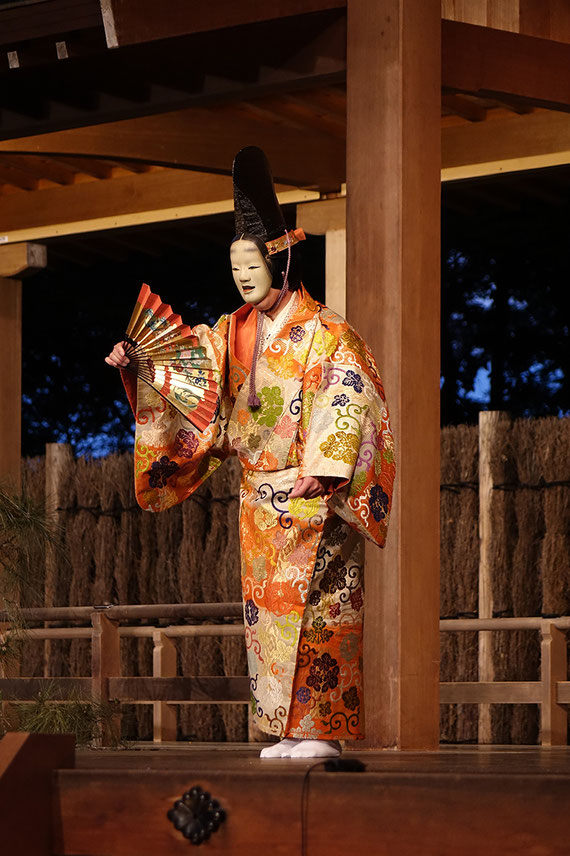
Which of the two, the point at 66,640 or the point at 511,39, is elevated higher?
the point at 511,39

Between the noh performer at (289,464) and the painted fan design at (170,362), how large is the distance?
0.19 feet

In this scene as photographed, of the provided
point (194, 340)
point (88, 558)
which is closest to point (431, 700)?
point (194, 340)

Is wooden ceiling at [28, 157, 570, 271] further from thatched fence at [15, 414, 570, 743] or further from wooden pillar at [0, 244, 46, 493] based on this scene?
thatched fence at [15, 414, 570, 743]

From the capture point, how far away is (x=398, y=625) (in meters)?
6.08

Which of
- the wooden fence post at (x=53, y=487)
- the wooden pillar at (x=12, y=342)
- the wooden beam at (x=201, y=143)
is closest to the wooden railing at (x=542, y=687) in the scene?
the wooden beam at (x=201, y=143)

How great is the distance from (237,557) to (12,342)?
2217mm

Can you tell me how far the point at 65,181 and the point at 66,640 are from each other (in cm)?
308

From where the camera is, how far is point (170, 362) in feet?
17.3

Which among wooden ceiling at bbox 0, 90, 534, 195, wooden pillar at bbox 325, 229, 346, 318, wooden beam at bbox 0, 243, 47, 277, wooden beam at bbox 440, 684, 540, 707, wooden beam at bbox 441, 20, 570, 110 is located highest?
wooden ceiling at bbox 0, 90, 534, 195

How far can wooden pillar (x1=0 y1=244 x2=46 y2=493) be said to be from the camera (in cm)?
1050

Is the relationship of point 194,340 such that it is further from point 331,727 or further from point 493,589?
point 493,589

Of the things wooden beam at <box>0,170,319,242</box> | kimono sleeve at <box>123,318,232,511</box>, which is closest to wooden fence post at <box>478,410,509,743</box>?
wooden beam at <box>0,170,319,242</box>

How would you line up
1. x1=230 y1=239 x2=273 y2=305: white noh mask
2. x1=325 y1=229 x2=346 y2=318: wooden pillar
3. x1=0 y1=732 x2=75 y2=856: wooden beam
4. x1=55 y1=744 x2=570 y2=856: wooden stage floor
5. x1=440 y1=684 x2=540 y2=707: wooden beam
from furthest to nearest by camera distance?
x1=325 y1=229 x2=346 y2=318: wooden pillar
x1=440 y1=684 x2=540 y2=707: wooden beam
x1=230 y1=239 x2=273 y2=305: white noh mask
x1=0 y1=732 x2=75 y2=856: wooden beam
x1=55 y1=744 x2=570 y2=856: wooden stage floor

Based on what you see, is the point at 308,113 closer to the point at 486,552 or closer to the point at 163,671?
the point at 486,552
